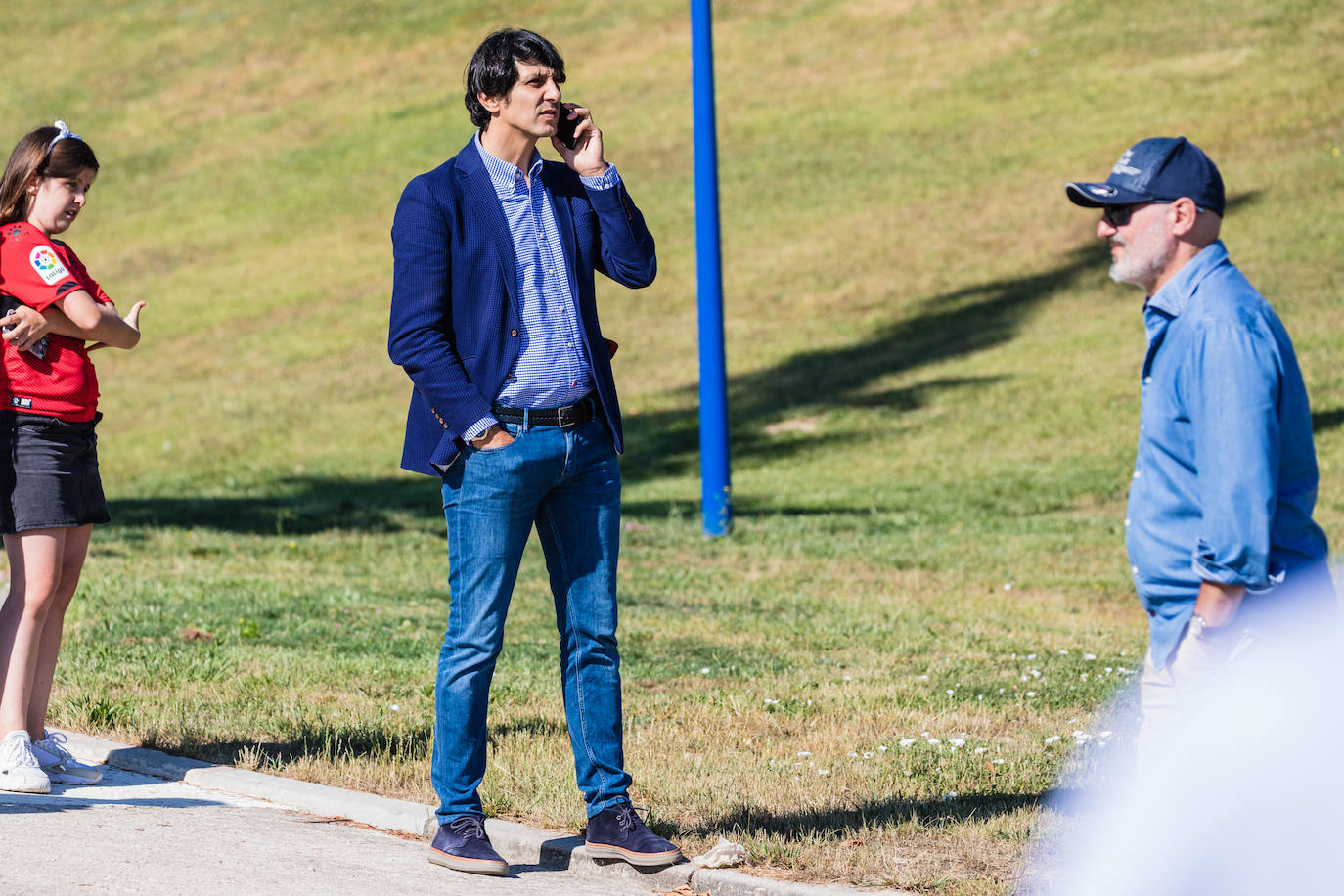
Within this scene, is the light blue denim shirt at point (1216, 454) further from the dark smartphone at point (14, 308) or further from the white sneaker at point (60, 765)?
the white sneaker at point (60, 765)

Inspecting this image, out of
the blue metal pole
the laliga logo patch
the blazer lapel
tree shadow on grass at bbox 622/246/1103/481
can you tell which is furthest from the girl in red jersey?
tree shadow on grass at bbox 622/246/1103/481

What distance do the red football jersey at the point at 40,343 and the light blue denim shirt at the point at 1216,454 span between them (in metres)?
3.33

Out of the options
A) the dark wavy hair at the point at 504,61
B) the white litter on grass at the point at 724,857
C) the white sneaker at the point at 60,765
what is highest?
the dark wavy hair at the point at 504,61

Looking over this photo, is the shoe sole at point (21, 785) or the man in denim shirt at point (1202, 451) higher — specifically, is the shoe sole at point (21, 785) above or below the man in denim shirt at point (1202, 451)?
below

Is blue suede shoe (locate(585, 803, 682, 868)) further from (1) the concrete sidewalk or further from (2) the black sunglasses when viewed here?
(2) the black sunglasses

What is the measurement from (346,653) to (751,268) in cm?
1959

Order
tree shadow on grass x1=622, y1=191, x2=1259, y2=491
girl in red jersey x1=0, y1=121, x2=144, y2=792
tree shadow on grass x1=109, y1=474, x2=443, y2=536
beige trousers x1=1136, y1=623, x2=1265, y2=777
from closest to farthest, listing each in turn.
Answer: beige trousers x1=1136, y1=623, x2=1265, y2=777 → girl in red jersey x1=0, y1=121, x2=144, y2=792 → tree shadow on grass x1=109, y1=474, x2=443, y2=536 → tree shadow on grass x1=622, y1=191, x2=1259, y2=491

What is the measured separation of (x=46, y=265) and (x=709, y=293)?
7.48m

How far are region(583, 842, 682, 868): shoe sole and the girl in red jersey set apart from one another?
1885 mm

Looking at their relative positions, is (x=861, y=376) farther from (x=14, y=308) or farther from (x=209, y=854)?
(x=209, y=854)

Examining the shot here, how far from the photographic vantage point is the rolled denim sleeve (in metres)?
3.10

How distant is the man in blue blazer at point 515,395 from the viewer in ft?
13.9

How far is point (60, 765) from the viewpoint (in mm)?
5227

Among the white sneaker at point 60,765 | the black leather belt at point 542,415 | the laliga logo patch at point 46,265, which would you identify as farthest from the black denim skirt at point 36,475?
the black leather belt at point 542,415
